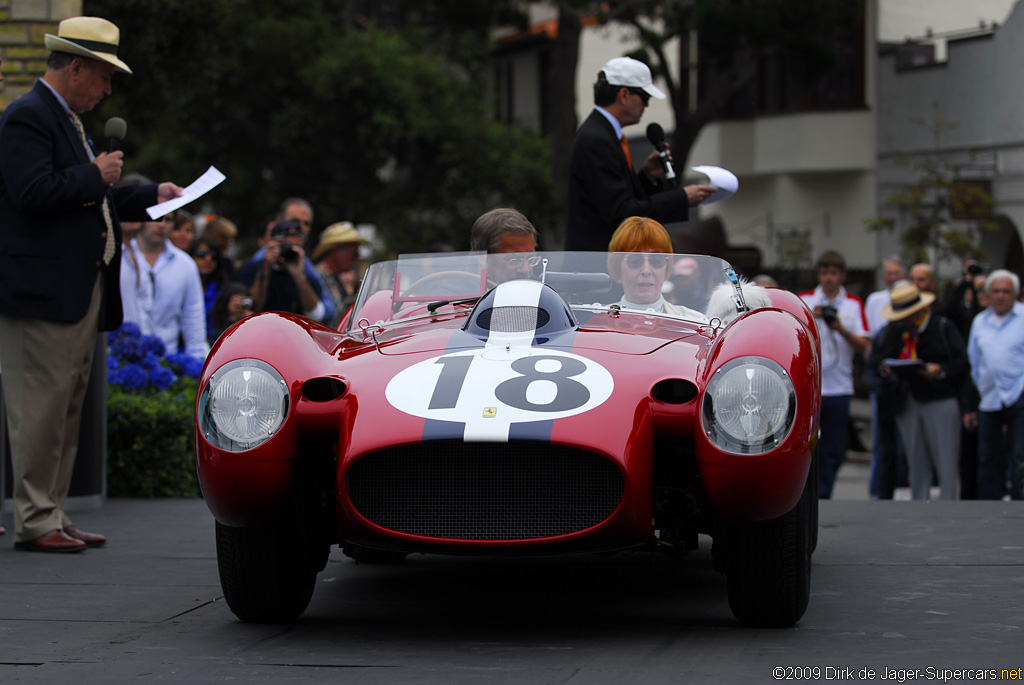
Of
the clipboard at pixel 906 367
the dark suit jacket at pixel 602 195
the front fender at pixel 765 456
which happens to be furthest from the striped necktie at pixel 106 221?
the clipboard at pixel 906 367

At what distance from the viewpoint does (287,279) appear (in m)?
9.05

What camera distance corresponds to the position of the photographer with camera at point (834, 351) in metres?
10.6

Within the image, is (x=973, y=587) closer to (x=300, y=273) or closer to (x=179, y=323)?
(x=300, y=273)

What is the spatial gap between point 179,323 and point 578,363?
546cm

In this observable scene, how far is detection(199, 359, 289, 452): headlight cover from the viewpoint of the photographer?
4.14 m

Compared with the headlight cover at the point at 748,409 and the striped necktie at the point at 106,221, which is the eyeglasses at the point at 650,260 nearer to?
the headlight cover at the point at 748,409

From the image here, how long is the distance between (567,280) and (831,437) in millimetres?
5955

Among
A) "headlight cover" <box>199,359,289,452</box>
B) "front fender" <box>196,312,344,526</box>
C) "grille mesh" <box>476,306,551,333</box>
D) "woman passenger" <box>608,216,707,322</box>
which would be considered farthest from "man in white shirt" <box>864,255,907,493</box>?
"headlight cover" <box>199,359,289,452</box>

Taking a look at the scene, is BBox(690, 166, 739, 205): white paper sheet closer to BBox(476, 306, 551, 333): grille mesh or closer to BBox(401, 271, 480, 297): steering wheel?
BBox(401, 271, 480, 297): steering wheel

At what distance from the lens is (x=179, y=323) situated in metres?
9.15

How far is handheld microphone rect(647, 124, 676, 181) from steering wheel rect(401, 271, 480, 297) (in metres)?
1.96

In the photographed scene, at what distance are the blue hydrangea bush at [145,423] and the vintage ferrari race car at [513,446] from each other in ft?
12.9

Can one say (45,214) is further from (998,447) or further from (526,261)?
(998,447)

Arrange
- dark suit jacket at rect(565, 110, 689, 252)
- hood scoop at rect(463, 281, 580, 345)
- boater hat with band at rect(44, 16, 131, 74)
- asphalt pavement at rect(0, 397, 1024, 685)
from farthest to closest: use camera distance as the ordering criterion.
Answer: dark suit jacket at rect(565, 110, 689, 252) < boater hat with band at rect(44, 16, 131, 74) < hood scoop at rect(463, 281, 580, 345) < asphalt pavement at rect(0, 397, 1024, 685)
